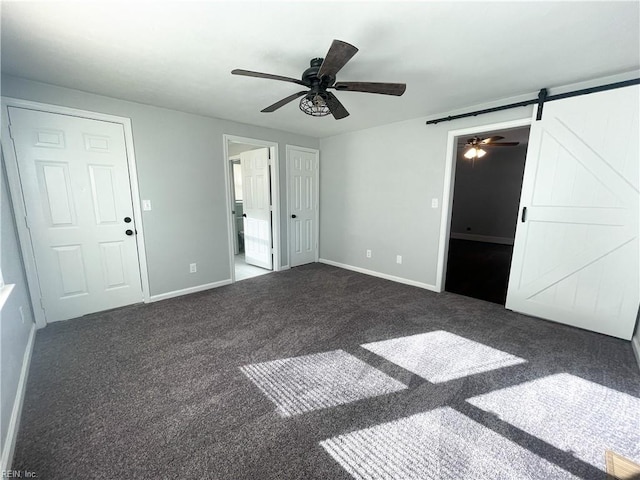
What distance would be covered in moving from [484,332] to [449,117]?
2501 mm

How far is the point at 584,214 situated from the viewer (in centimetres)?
250

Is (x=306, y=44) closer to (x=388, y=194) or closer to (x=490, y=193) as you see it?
(x=388, y=194)

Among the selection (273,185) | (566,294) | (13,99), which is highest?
(13,99)

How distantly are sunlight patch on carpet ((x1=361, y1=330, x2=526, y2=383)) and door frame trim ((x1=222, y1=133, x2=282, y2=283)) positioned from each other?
8.25 feet

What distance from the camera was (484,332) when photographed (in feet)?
8.43

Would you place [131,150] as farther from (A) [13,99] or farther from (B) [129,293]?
(B) [129,293]

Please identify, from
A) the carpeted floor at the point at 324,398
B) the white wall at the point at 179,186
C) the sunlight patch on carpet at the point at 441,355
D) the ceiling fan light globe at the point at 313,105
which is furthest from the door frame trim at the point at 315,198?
the sunlight patch on carpet at the point at 441,355

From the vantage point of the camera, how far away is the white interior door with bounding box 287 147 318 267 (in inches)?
179

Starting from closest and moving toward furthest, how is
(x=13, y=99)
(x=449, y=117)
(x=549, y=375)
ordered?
(x=549, y=375) → (x=13, y=99) → (x=449, y=117)

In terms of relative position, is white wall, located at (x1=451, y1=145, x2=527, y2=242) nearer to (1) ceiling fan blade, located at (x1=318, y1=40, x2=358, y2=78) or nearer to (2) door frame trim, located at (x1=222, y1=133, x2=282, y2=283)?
(2) door frame trim, located at (x1=222, y1=133, x2=282, y2=283)

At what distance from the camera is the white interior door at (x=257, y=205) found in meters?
4.38

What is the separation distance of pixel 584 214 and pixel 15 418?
14.9ft

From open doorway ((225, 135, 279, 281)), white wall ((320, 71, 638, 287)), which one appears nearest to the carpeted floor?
white wall ((320, 71, 638, 287))

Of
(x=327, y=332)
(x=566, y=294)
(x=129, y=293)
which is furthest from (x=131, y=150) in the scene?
(x=566, y=294)
